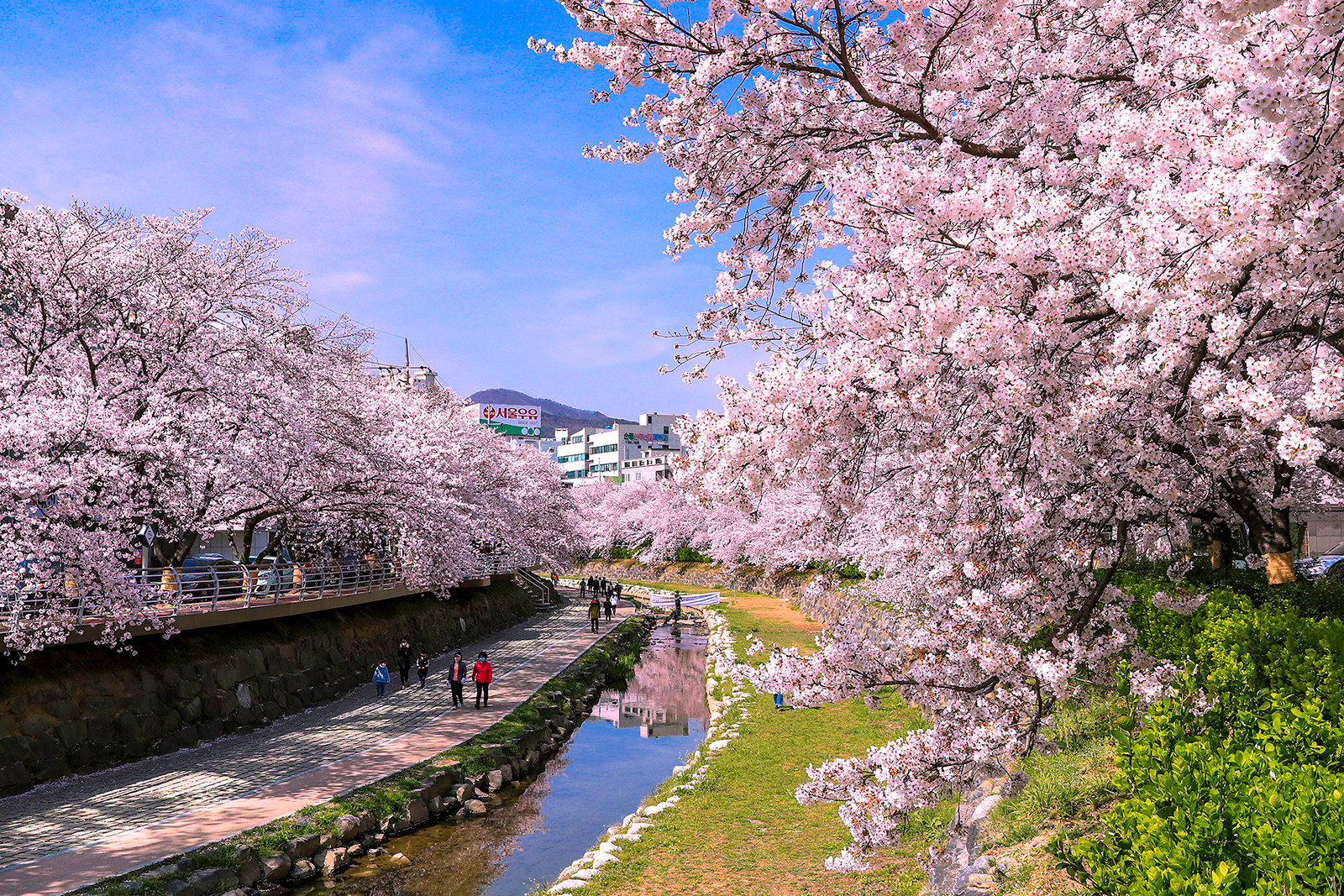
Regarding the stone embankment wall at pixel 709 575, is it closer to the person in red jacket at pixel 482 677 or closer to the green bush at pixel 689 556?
the green bush at pixel 689 556

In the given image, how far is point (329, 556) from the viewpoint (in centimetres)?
2725

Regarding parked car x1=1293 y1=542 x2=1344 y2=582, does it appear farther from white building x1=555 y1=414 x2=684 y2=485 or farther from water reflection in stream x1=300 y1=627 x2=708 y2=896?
white building x1=555 y1=414 x2=684 y2=485

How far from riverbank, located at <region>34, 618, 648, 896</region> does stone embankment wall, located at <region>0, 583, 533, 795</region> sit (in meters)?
4.42

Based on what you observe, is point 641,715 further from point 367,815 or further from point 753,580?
point 753,580

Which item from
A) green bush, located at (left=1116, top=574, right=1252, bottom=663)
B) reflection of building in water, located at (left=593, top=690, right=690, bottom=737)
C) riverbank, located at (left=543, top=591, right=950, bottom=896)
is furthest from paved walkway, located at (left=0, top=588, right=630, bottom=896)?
green bush, located at (left=1116, top=574, right=1252, bottom=663)

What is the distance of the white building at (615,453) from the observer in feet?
422

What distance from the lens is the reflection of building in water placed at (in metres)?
22.9

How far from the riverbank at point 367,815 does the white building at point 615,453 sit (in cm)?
10091

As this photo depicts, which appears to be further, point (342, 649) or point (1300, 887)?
point (342, 649)

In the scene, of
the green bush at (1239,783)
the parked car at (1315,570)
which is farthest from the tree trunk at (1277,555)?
the green bush at (1239,783)

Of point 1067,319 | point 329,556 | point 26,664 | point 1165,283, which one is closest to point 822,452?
point 1067,319

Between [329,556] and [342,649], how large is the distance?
477cm

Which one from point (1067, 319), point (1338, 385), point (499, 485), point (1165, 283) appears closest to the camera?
point (1338, 385)

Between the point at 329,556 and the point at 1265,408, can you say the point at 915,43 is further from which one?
the point at 329,556
